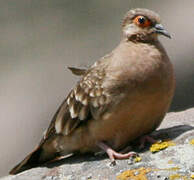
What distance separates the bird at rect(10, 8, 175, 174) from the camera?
20.6 feet

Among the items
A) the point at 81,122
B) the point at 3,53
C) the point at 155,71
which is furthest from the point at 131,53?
the point at 3,53

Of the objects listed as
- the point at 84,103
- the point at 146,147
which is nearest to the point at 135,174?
the point at 146,147

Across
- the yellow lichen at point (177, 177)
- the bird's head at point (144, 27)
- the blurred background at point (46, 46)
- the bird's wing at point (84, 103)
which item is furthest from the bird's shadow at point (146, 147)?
the blurred background at point (46, 46)

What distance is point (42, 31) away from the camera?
11203 mm

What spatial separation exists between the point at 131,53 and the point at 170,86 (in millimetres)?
430

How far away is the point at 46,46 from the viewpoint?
1110 centimetres

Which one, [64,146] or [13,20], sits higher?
[13,20]

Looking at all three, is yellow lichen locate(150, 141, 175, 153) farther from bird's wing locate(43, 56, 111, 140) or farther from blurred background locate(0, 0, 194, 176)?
blurred background locate(0, 0, 194, 176)

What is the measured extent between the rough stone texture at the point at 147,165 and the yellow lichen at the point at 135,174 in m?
0.02

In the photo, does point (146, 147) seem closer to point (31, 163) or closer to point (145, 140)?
point (145, 140)

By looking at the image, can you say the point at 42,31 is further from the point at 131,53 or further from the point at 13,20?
the point at 131,53

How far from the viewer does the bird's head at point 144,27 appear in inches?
261

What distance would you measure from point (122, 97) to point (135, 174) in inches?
25.7

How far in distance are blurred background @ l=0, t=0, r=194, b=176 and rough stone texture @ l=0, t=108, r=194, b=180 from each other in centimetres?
323
